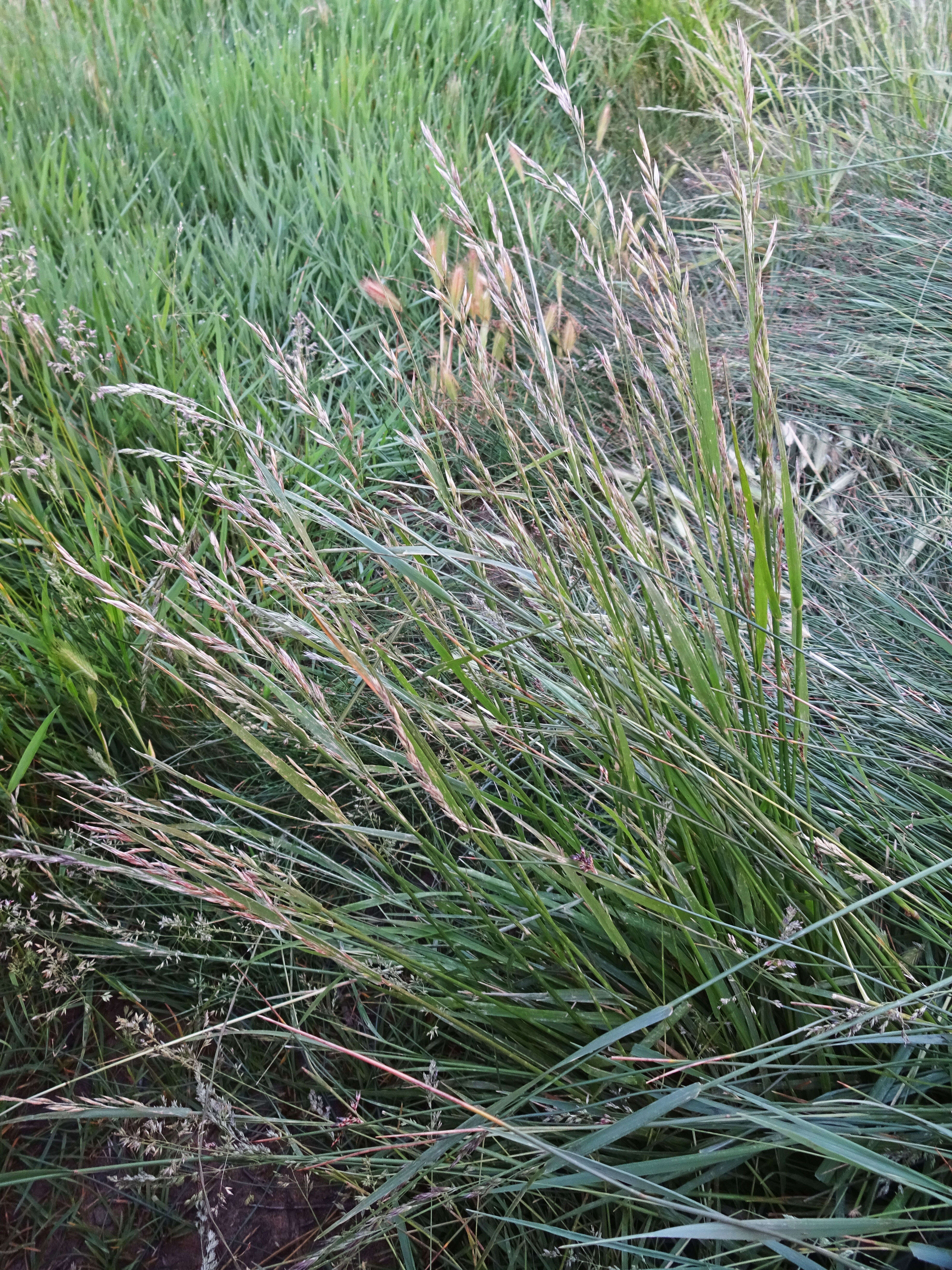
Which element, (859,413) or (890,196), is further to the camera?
(890,196)

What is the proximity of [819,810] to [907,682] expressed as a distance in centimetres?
25

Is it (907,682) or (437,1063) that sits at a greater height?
(907,682)

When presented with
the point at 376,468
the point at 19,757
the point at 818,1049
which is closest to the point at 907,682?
the point at 818,1049

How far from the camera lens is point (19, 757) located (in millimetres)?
1515

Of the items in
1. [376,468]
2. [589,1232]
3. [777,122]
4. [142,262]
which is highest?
[777,122]

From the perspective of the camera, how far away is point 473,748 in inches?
57.7

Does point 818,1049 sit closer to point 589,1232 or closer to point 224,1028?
point 589,1232

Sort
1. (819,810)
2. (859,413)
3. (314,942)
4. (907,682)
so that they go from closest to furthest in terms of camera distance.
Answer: (314,942) → (819,810) → (907,682) → (859,413)

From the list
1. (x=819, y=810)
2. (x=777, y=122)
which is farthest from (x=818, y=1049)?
(x=777, y=122)

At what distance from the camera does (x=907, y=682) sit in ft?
4.37

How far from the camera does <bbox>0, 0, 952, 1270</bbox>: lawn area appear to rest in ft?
3.09

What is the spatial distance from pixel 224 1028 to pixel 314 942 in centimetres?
30

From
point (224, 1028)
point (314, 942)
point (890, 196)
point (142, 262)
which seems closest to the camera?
point (314, 942)

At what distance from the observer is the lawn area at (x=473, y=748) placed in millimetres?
942
